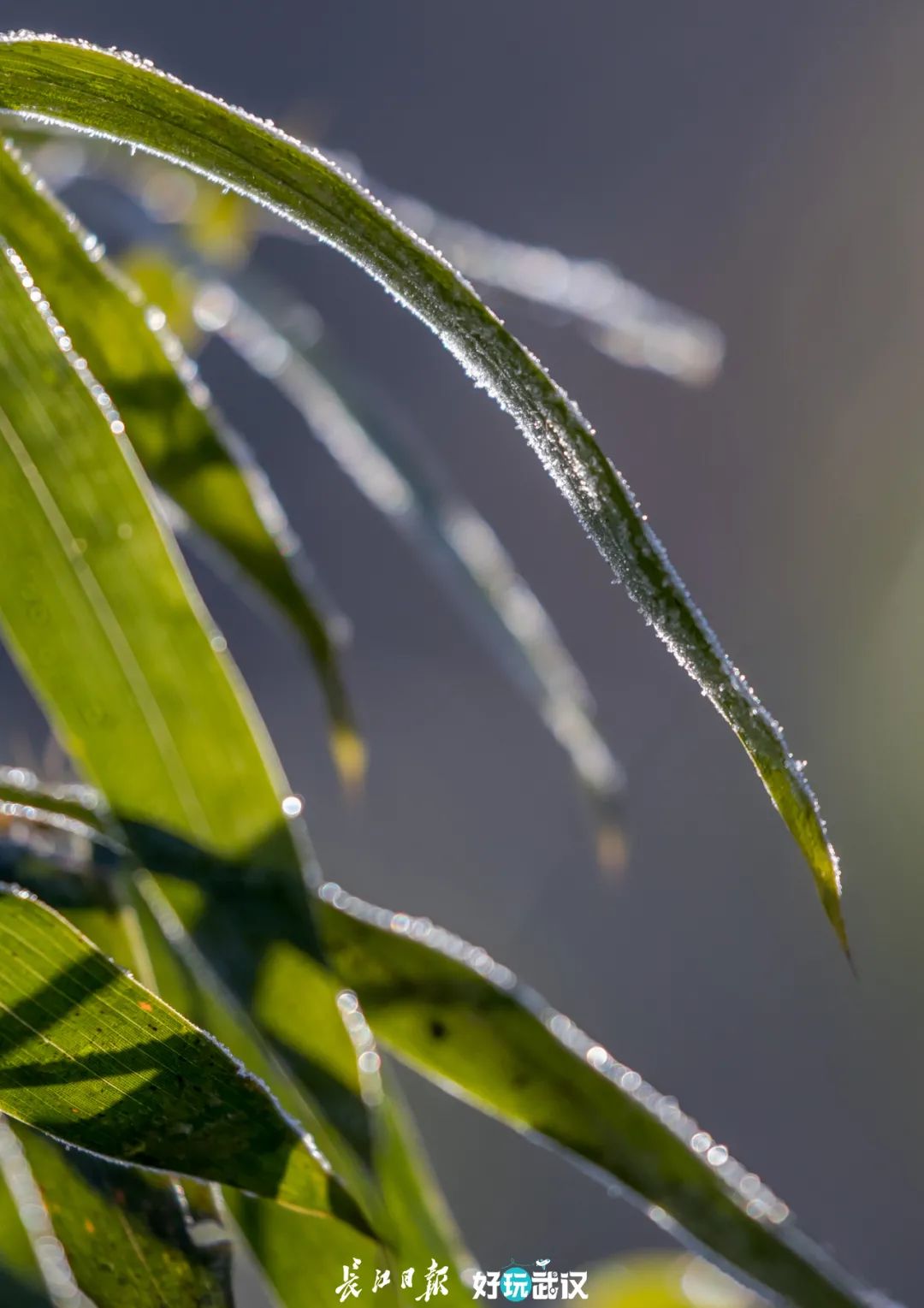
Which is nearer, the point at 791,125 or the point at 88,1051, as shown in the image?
the point at 88,1051

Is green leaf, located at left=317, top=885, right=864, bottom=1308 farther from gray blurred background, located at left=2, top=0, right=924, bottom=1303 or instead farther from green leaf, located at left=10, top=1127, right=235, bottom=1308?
gray blurred background, located at left=2, top=0, right=924, bottom=1303

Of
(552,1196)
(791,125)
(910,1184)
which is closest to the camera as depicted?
(552,1196)

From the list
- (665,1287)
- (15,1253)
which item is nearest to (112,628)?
(15,1253)

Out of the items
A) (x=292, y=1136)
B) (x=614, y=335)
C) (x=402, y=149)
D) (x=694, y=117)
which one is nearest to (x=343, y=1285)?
(x=292, y=1136)

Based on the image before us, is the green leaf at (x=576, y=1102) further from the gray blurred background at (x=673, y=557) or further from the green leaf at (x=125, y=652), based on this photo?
the gray blurred background at (x=673, y=557)

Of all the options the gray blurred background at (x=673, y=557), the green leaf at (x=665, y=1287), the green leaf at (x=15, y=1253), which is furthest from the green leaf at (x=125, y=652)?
the gray blurred background at (x=673, y=557)

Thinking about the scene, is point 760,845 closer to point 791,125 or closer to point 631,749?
point 631,749

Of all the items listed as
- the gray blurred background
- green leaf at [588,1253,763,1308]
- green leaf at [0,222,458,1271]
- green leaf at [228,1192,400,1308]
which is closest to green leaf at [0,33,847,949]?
green leaf at [0,222,458,1271]

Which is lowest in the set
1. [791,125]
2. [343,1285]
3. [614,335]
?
[343,1285]
